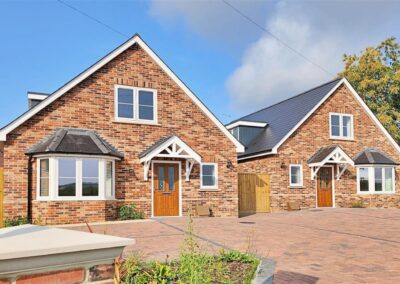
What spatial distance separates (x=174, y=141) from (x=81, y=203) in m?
4.59

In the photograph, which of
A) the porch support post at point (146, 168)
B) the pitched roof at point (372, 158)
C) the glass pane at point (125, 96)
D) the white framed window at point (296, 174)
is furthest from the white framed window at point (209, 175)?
the pitched roof at point (372, 158)

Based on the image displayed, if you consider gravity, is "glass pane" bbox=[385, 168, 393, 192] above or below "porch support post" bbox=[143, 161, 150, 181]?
below

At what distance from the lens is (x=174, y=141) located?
16.7 meters

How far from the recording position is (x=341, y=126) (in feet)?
78.9

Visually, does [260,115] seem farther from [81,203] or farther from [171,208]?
[81,203]

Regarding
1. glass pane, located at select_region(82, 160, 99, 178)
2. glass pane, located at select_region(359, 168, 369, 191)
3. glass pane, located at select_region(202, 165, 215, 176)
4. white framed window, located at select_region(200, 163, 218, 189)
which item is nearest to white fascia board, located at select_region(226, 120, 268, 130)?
glass pane, located at select_region(359, 168, 369, 191)

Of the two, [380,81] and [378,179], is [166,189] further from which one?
[380,81]

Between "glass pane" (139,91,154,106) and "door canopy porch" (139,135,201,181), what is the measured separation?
1732 millimetres

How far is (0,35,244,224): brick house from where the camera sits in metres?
14.4

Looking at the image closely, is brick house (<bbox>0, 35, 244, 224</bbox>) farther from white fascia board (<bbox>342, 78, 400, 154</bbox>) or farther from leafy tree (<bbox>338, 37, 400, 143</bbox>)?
leafy tree (<bbox>338, 37, 400, 143</bbox>)

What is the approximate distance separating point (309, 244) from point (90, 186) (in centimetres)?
859

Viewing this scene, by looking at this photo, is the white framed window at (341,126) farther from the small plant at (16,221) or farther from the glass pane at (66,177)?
the small plant at (16,221)

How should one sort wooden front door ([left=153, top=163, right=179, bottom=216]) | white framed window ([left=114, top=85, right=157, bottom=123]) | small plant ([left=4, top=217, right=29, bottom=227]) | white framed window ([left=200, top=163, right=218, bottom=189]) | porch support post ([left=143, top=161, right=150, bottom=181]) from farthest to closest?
white framed window ([left=200, top=163, right=218, bottom=189]) < wooden front door ([left=153, top=163, right=179, bottom=216]) < white framed window ([left=114, top=85, right=157, bottom=123]) < porch support post ([left=143, top=161, right=150, bottom=181]) < small plant ([left=4, top=217, right=29, bottom=227])

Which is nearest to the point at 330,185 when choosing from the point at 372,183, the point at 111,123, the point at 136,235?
the point at 372,183
